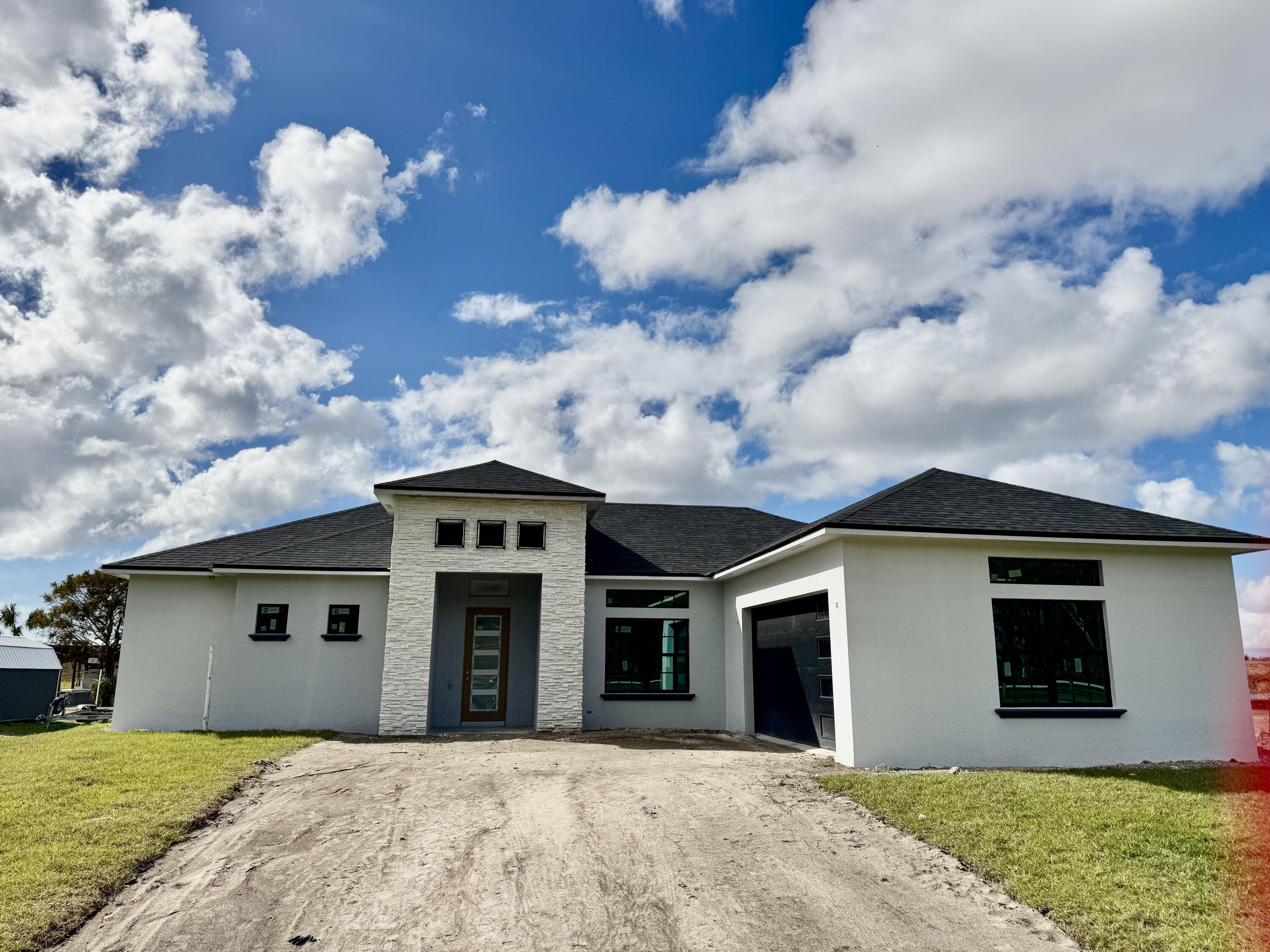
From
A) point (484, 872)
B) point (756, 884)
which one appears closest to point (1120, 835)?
point (756, 884)

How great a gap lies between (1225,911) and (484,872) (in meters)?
5.51

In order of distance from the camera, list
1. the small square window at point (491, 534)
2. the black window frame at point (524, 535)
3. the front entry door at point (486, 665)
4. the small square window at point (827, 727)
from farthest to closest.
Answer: the front entry door at point (486, 665) < the black window frame at point (524, 535) < the small square window at point (491, 534) < the small square window at point (827, 727)

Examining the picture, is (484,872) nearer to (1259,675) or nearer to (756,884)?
(756,884)

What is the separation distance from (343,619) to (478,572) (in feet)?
10.3

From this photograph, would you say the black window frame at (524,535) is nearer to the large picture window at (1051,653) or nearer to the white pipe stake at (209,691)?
the white pipe stake at (209,691)

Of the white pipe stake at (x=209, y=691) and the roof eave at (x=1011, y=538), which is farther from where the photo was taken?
the white pipe stake at (x=209, y=691)

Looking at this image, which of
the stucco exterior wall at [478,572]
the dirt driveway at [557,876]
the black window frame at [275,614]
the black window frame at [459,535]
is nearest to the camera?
the dirt driveway at [557,876]

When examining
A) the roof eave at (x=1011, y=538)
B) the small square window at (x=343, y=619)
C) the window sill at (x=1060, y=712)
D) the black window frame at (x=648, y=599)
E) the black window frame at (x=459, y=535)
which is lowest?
the window sill at (x=1060, y=712)

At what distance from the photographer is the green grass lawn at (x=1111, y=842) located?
5.25 meters

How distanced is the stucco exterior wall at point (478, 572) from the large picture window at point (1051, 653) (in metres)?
7.66

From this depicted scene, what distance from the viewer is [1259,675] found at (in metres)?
20.0

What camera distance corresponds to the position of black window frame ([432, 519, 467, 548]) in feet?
49.7

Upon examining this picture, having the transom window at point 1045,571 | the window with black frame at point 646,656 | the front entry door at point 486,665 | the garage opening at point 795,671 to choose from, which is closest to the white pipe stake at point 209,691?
the front entry door at point 486,665

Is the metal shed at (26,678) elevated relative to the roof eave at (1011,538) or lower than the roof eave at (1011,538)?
lower
